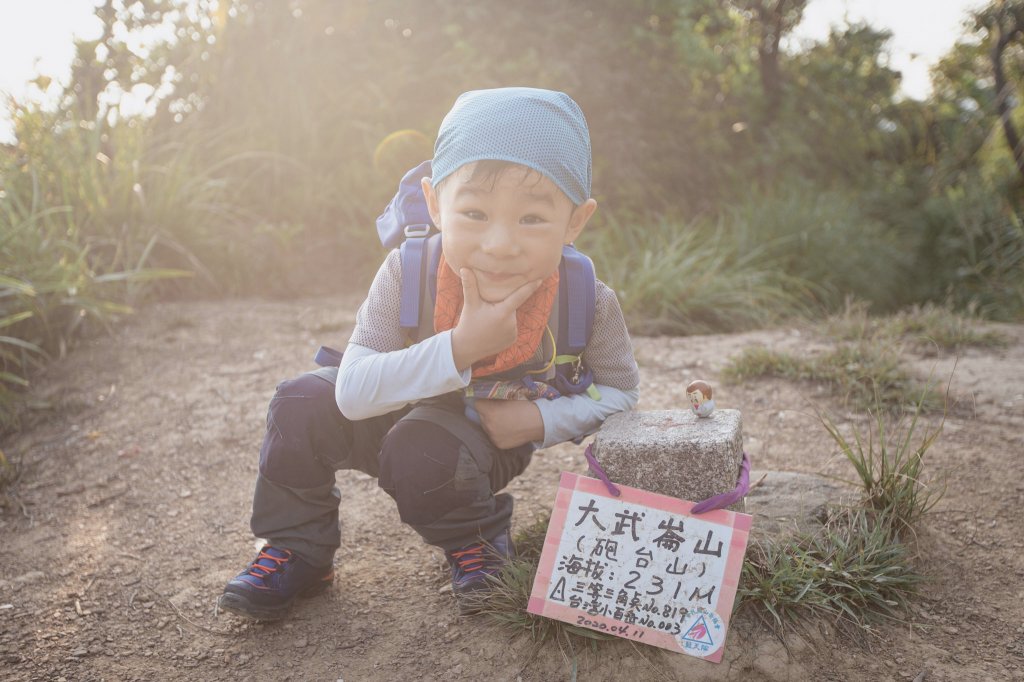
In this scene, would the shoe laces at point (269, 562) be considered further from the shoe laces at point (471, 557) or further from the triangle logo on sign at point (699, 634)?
the triangle logo on sign at point (699, 634)

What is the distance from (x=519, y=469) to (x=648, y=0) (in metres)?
4.64

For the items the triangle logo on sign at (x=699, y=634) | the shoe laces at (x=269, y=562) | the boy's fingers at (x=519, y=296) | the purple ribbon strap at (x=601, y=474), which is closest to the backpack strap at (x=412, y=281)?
the boy's fingers at (x=519, y=296)

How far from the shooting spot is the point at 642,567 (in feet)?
6.29

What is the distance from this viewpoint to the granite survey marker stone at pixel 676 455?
77.5 inches

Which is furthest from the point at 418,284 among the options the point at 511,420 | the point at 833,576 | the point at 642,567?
the point at 833,576

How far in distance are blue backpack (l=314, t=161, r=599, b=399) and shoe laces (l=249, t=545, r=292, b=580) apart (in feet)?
1.68

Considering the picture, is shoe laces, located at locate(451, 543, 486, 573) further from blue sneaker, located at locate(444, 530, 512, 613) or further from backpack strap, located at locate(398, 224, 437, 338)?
backpack strap, located at locate(398, 224, 437, 338)

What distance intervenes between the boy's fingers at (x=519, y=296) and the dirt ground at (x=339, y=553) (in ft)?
2.64

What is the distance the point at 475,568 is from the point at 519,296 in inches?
29.2

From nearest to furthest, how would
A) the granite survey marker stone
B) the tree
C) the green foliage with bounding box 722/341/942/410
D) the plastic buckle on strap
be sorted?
1. the granite survey marker stone
2. the plastic buckle on strap
3. the green foliage with bounding box 722/341/942/410
4. the tree

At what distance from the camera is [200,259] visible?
202 inches

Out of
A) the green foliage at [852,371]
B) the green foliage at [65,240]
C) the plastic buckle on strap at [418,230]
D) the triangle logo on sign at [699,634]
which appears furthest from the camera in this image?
the green foliage at [65,240]

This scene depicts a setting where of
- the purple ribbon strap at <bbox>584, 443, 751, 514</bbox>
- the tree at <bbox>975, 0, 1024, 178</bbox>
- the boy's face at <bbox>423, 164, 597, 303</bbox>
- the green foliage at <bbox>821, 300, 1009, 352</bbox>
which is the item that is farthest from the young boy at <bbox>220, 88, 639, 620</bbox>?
the tree at <bbox>975, 0, 1024, 178</bbox>

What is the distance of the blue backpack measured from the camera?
2.08 metres
